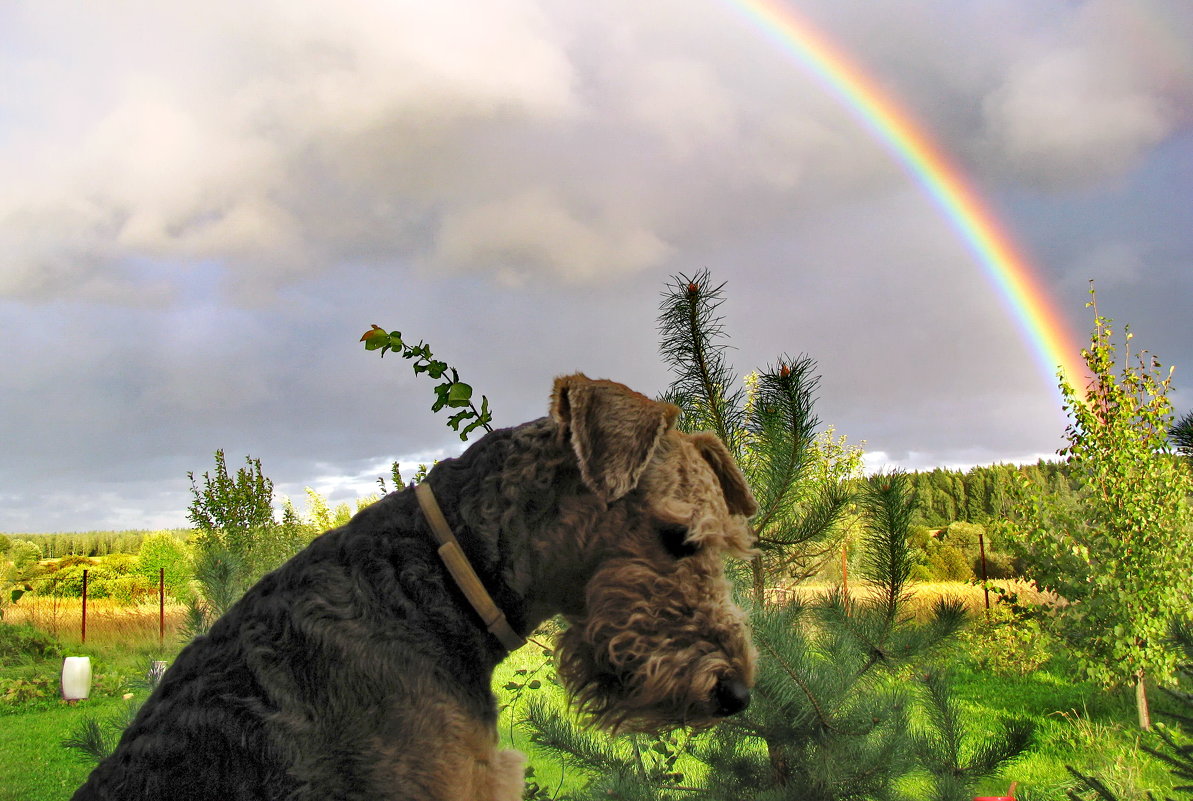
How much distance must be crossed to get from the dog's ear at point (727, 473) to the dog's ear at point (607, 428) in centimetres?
32

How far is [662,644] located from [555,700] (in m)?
3.04

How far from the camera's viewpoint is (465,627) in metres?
1.99

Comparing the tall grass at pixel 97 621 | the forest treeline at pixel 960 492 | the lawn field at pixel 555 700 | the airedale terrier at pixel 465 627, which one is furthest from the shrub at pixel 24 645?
the forest treeline at pixel 960 492

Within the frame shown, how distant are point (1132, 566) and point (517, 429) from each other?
8.17 metres

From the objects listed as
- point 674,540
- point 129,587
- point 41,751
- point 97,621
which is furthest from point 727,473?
point 129,587

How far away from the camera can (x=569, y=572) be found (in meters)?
2.18

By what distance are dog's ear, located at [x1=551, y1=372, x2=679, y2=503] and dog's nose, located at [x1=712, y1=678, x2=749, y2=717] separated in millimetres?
595

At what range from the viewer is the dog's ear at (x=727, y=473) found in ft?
8.53

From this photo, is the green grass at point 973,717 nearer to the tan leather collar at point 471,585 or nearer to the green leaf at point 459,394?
the green leaf at point 459,394

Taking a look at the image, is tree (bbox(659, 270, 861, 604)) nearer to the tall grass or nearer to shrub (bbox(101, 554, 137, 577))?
the tall grass

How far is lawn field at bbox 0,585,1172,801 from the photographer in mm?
6354

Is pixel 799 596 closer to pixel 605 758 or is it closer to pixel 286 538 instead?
pixel 605 758

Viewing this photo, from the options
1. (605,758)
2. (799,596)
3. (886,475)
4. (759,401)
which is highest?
(759,401)

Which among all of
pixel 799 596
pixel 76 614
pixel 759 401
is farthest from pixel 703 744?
pixel 76 614
